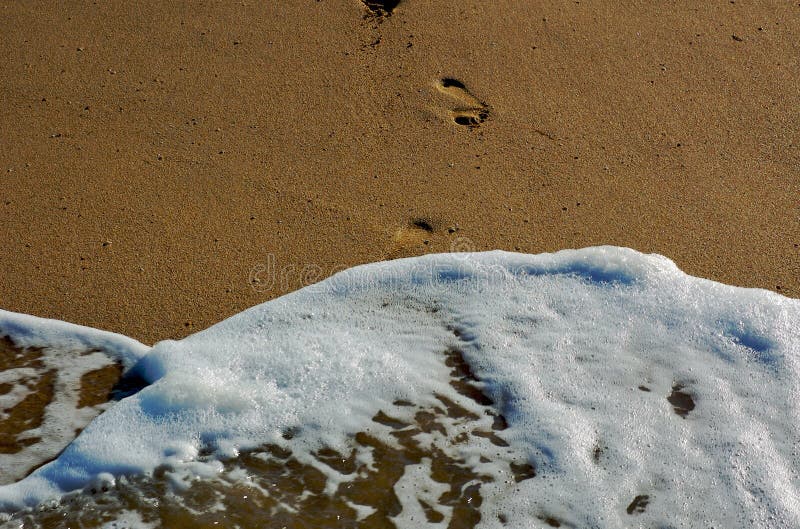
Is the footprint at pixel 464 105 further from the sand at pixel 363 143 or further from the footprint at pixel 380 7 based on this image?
the footprint at pixel 380 7

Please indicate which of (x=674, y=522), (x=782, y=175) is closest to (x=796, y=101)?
(x=782, y=175)

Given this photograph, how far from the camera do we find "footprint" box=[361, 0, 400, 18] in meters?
4.68

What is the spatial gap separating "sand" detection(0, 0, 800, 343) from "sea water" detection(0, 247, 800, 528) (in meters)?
0.17

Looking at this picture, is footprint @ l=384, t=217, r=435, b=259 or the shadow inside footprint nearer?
the shadow inside footprint

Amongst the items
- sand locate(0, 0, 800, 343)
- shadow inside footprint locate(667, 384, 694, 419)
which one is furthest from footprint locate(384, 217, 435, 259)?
shadow inside footprint locate(667, 384, 694, 419)

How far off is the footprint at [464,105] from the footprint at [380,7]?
68 centimetres

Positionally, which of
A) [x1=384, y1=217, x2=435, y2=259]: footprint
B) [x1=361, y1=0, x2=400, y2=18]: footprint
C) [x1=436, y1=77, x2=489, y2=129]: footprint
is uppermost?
[x1=361, y1=0, x2=400, y2=18]: footprint

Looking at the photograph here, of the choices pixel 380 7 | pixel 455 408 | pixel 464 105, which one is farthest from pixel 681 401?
pixel 380 7

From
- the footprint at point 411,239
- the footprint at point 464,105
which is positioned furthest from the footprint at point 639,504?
the footprint at point 464,105

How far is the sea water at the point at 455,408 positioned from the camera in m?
2.68

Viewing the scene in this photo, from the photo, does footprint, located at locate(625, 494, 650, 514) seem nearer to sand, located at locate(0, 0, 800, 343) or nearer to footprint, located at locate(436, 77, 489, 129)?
sand, located at locate(0, 0, 800, 343)

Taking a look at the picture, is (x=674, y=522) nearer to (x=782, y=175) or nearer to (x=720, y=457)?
(x=720, y=457)

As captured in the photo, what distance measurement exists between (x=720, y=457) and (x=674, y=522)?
1.14ft

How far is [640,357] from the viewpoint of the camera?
125 inches
